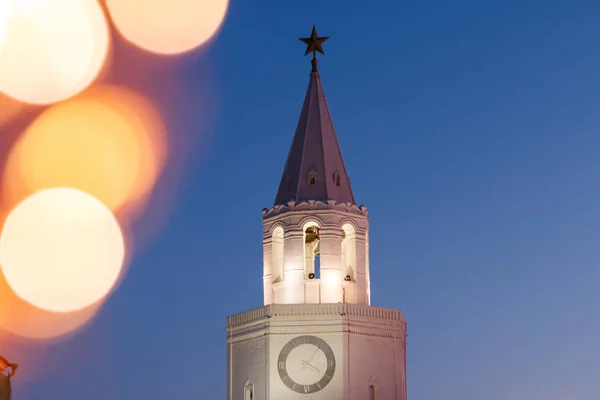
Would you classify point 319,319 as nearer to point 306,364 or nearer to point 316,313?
point 316,313

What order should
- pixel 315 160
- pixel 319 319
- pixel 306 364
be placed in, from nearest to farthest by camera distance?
1. pixel 306 364
2. pixel 319 319
3. pixel 315 160

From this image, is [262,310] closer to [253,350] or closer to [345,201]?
[253,350]

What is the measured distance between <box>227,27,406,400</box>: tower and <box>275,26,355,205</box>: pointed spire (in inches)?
1.9

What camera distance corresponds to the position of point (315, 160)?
74188mm

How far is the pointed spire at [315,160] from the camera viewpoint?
73438mm

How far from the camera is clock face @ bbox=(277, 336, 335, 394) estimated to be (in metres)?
69.7

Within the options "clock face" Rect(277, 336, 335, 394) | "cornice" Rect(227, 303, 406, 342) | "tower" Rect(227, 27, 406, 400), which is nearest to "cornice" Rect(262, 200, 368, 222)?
"tower" Rect(227, 27, 406, 400)

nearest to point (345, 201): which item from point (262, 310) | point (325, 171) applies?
point (325, 171)

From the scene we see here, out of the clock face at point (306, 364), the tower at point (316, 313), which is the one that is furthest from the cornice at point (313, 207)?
→ the clock face at point (306, 364)

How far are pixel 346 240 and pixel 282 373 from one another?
7.27 metres

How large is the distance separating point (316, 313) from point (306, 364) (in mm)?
2322

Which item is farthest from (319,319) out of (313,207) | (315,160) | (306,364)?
(315,160)

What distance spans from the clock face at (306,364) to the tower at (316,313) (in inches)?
1.8

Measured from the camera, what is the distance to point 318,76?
76.9 metres
